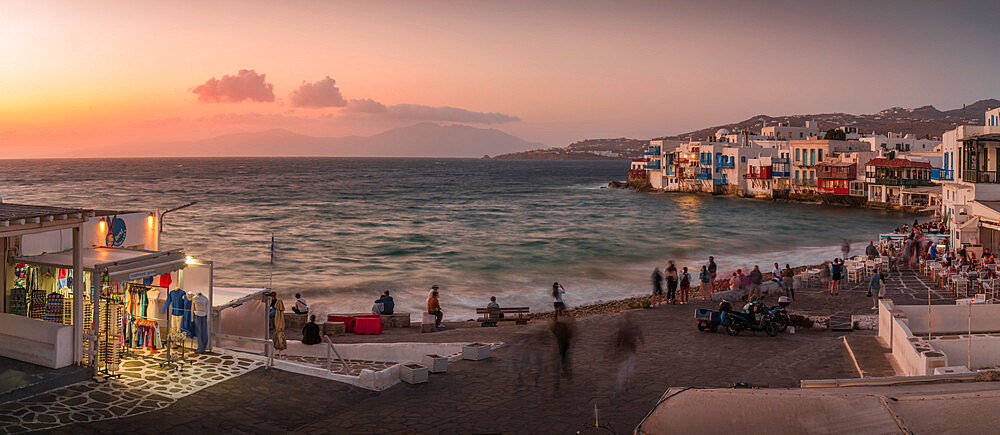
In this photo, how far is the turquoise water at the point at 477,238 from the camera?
32969 mm

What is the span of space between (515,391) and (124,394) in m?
5.59

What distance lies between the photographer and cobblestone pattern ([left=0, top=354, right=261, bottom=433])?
358 inches

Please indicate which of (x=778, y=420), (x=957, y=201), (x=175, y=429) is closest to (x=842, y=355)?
(x=778, y=420)

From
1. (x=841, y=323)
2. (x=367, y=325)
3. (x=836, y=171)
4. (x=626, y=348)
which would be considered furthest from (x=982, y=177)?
(x=836, y=171)

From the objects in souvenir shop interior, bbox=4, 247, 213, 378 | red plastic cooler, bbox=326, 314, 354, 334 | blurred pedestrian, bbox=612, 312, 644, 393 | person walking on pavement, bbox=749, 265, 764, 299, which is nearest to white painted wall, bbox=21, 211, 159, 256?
souvenir shop interior, bbox=4, 247, 213, 378

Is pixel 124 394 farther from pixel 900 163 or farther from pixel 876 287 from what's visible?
pixel 900 163

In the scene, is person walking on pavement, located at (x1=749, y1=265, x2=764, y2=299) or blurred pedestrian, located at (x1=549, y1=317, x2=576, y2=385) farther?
person walking on pavement, located at (x1=749, y1=265, x2=764, y2=299)

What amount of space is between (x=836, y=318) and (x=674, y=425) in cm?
1502

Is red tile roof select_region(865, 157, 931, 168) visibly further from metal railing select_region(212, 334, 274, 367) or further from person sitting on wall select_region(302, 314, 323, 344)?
metal railing select_region(212, 334, 274, 367)

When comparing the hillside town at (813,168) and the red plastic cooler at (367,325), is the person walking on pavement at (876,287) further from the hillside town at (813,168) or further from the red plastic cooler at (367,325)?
the hillside town at (813,168)

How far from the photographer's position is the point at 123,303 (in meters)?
12.3

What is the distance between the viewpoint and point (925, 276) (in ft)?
78.0

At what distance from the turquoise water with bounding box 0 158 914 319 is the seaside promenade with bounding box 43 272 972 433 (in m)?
12.5

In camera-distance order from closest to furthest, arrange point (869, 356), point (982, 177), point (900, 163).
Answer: point (869, 356), point (982, 177), point (900, 163)
